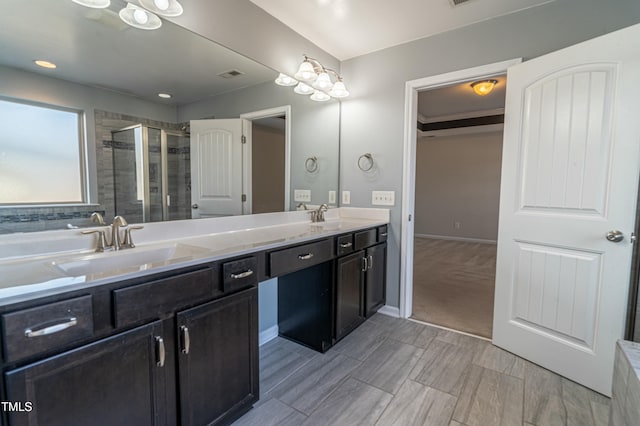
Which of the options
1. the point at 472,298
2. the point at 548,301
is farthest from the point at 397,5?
the point at 472,298

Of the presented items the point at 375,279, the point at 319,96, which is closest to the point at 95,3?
the point at 319,96

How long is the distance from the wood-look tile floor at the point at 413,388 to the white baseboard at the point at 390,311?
1.39 ft

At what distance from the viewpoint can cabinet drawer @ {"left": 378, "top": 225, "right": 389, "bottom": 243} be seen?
2.55m

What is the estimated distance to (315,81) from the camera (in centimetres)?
247

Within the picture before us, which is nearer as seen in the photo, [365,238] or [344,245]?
[344,245]

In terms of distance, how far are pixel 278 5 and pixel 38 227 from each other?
1.91m

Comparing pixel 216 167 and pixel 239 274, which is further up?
pixel 216 167

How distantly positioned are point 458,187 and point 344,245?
535 cm

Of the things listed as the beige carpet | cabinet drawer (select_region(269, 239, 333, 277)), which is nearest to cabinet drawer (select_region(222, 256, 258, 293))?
cabinet drawer (select_region(269, 239, 333, 277))

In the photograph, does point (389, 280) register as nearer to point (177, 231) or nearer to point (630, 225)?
point (630, 225)

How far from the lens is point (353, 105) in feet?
9.37

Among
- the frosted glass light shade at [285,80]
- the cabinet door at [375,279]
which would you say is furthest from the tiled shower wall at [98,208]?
the cabinet door at [375,279]

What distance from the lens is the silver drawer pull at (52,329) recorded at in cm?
80

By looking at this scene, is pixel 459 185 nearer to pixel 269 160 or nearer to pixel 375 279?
pixel 375 279
